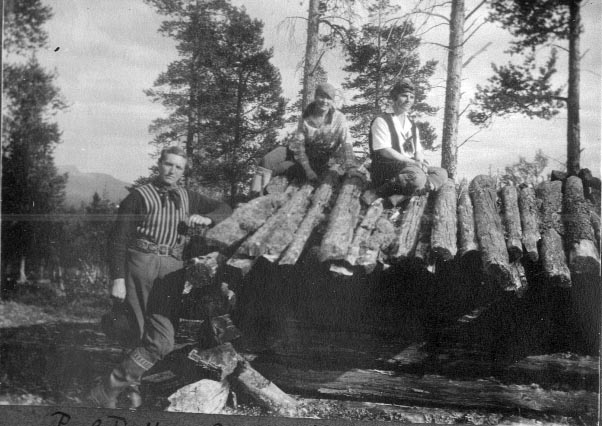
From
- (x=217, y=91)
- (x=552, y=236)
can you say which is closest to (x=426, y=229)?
(x=552, y=236)

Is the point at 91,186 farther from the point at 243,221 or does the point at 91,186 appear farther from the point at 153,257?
the point at 243,221

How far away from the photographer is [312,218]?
2809 millimetres

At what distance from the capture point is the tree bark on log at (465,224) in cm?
263

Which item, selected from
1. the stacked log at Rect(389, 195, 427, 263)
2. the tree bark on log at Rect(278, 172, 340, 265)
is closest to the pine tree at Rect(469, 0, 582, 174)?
the stacked log at Rect(389, 195, 427, 263)

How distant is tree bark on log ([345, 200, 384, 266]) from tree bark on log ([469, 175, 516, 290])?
555 mm

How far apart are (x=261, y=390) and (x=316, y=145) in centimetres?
149

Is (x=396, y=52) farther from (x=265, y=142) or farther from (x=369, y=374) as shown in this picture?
(x=369, y=374)

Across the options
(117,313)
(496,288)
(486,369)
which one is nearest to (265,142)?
(117,313)

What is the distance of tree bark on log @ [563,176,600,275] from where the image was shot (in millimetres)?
2656

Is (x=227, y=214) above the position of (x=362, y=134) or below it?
below

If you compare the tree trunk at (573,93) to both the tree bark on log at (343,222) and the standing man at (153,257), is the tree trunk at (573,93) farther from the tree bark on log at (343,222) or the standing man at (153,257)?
the standing man at (153,257)

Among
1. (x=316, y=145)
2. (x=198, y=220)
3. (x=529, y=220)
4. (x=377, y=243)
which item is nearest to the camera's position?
(x=377, y=243)

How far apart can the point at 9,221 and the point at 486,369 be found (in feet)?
9.82

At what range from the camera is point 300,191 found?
2926 millimetres
